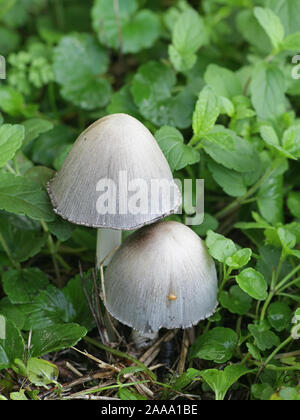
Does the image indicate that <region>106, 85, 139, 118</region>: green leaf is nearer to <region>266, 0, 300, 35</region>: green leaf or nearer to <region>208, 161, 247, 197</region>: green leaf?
<region>208, 161, 247, 197</region>: green leaf

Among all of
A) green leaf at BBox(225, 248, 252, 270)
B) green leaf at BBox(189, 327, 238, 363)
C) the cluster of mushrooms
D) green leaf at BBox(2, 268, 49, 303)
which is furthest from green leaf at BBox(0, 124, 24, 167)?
green leaf at BBox(189, 327, 238, 363)

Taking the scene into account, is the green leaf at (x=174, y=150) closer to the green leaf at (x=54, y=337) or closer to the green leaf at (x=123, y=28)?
the green leaf at (x=54, y=337)

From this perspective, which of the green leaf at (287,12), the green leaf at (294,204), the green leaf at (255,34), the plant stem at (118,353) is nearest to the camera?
the plant stem at (118,353)

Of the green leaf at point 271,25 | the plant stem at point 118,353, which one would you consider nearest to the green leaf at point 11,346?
the plant stem at point 118,353

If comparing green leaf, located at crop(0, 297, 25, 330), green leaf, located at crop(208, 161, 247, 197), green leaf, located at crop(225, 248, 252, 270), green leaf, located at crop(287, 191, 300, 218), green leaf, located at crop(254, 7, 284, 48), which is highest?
green leaf, located at crop(254, 7, 284, 48)

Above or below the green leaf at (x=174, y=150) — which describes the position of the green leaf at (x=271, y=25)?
above

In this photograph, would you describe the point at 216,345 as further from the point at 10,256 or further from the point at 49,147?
the point at 49,147
